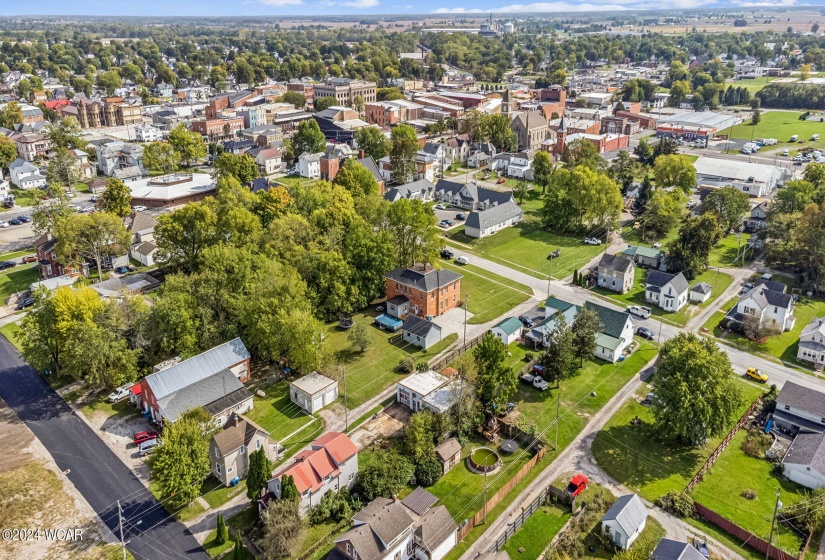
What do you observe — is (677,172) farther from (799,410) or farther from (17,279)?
(17,279)

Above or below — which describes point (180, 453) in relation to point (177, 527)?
above

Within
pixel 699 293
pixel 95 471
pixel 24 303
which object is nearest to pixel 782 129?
pixel 699 293

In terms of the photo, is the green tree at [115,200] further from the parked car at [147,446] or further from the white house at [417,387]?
the white house at [417,387]

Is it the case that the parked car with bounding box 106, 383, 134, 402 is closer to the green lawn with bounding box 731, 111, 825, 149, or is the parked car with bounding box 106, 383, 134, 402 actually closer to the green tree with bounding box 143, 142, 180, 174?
the green tree with bounding box 143, 142, 180, 174

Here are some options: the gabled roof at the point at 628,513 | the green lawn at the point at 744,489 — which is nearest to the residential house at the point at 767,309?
the green lawn at the point at 744,489

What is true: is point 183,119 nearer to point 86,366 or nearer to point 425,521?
point 86,366

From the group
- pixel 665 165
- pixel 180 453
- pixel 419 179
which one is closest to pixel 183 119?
pixel 419 179
